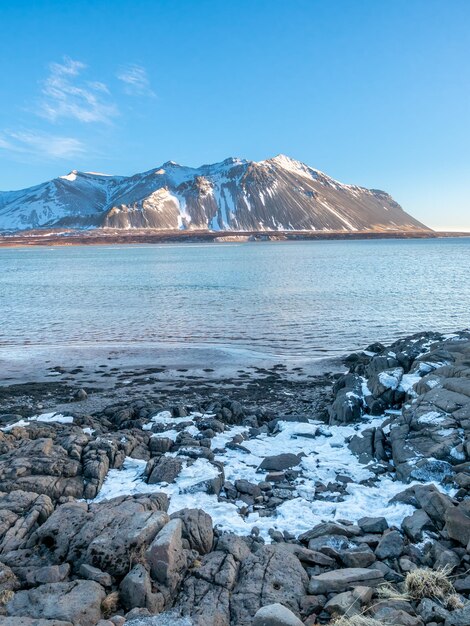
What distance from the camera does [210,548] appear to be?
755 cm

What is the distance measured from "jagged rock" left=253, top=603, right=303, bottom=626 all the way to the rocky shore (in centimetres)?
2

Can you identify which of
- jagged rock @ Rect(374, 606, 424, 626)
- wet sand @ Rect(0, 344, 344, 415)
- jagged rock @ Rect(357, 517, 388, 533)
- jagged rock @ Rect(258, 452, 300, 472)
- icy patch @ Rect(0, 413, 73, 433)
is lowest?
wet sand @ Rect(0, 344, 344, 415)

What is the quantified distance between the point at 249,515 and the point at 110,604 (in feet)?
10.6

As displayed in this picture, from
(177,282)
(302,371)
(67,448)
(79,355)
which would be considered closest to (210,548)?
(67,448)

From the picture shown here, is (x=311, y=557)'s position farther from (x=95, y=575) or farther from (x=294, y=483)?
(x=95, y=575)

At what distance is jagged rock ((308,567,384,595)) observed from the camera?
664cm

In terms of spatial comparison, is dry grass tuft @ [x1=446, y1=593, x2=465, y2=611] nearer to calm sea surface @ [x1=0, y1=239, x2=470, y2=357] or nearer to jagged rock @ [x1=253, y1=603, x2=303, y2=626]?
jagged rock @ [x1=253, y1=603, x2=303, y2=626]

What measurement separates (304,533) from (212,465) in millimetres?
2953

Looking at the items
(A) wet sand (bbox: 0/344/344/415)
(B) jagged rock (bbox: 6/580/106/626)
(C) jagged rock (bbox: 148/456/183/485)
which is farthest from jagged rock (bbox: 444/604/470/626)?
(A) wet sand (bbox: 0/344/344/415)

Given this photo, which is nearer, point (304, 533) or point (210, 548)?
point (210, 548)

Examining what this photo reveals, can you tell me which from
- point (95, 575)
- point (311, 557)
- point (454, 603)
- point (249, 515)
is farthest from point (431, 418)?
point (95, 575)

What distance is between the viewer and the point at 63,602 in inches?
236

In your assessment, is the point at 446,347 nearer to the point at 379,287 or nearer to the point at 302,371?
the point at 302,371

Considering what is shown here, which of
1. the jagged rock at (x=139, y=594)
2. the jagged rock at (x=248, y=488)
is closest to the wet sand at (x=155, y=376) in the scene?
the jagged rock at (x=248, y=488)
